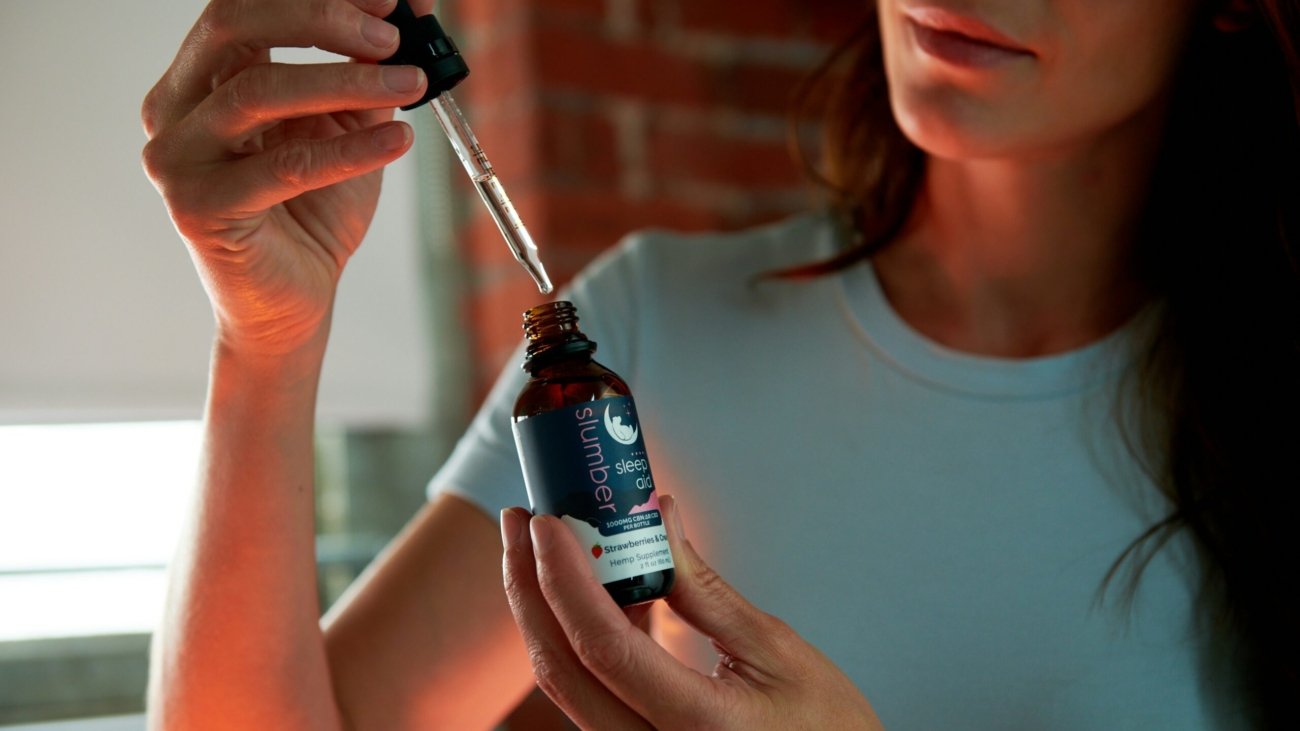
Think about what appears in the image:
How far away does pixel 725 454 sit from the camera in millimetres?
1002

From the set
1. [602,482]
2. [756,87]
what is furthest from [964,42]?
[756,87]

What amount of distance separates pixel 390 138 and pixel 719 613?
274 millimetres

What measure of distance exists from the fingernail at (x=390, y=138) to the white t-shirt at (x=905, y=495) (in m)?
0.33

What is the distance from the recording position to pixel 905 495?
0.98m

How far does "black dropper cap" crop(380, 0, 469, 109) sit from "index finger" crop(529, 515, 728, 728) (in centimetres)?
23

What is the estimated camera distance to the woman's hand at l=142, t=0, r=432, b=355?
2.13ft

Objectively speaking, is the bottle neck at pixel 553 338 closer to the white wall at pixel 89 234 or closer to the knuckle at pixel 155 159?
the knuckle at pixel 155 159

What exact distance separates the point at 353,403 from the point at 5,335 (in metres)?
0.37

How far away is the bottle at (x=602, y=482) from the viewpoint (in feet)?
2.01

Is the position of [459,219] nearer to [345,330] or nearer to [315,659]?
[345,330]

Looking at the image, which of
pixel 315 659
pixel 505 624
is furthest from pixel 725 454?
pixel 315 659

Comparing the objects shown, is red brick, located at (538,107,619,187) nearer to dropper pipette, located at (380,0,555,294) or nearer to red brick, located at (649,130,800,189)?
red brick, located at (649,130,800,189)

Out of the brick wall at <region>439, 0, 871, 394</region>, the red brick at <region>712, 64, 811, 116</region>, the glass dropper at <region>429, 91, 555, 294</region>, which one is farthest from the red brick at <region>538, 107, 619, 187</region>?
the glass dropper at <region>429, 91, 555, 294</region>

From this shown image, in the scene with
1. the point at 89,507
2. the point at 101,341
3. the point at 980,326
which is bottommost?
the point at 980,326
